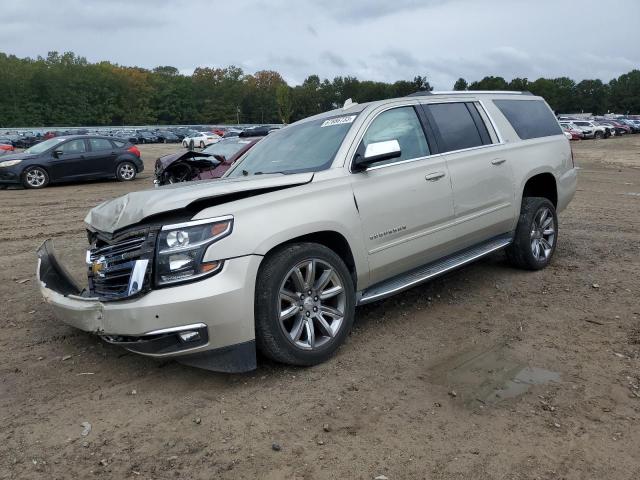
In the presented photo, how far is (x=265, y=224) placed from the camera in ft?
11.7

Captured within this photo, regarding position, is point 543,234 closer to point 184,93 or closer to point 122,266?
point 122,266

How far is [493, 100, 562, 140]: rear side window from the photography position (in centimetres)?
587

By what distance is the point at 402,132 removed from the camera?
4.73 m

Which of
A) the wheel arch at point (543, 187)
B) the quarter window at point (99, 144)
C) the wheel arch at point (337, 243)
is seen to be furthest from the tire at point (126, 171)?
the wheel arch at point (337, 243)

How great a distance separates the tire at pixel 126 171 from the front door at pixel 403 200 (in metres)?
14.1

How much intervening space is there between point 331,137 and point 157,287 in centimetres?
193

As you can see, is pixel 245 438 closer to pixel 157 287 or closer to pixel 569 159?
pixel 157 287

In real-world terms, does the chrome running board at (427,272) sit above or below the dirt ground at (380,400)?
above

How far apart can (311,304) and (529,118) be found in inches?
146

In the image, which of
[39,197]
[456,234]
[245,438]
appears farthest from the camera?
[39,197]

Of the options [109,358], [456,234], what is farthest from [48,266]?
[456,234]

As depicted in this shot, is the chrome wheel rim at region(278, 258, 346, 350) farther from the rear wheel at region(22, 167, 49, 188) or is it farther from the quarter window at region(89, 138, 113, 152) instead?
the quarter window at region(89, 138, 113, 152)

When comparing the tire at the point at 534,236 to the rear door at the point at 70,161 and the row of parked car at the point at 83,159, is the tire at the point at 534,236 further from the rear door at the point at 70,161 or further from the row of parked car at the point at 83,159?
the rear door at the point at 70,161

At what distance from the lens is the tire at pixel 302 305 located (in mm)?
3559
